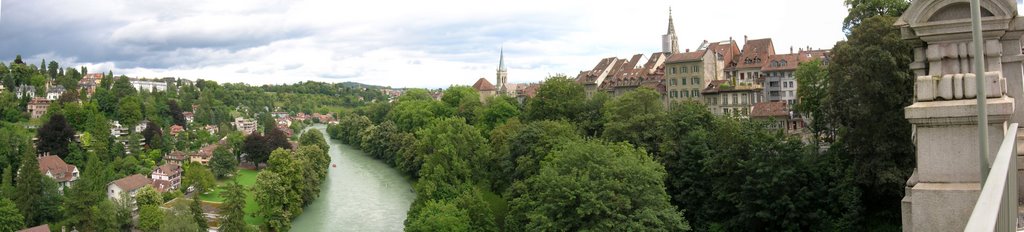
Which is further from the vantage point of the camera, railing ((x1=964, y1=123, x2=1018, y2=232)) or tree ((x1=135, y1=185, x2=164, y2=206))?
tree ((x1=135, y1=185, x2=164, y2=206))

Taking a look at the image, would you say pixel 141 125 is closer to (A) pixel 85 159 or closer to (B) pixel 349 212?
(A) pixel 85 159

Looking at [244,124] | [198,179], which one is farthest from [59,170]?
[244,124]

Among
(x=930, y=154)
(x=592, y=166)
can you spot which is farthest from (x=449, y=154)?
(x=930, y=154)

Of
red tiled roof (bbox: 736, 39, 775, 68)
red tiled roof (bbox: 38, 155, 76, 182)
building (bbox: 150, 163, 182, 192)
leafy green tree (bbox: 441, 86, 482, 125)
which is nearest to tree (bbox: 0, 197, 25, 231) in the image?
building (bbox: 150, 163, 182, 192)

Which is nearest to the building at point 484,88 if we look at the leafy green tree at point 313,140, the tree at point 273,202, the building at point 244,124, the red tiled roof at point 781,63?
the leafy green tree at point 313,140

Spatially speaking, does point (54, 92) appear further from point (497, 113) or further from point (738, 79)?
point (738, 79)

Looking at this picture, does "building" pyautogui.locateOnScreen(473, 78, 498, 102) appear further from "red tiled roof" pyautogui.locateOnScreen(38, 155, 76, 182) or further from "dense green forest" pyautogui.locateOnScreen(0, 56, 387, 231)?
"red tiled roof" pyautogui.locateOnScreen(38, 155, 76, 182)
